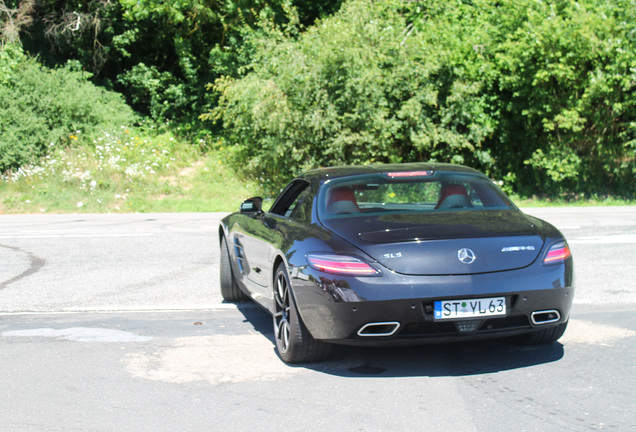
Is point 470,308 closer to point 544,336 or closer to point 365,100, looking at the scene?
point 544,336

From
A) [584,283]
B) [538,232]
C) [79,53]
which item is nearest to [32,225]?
[584,283]

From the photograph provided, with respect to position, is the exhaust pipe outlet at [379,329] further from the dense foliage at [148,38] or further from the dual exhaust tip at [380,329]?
the dense foliage at [148,38]

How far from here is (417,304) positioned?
4.43 metres

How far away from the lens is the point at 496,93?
19938 mm

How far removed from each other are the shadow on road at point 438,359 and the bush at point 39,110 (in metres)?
18.5

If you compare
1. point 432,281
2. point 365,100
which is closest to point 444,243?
point 432,281

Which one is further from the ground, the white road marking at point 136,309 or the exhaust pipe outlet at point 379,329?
the exhaust pipe outlet at point 379,329

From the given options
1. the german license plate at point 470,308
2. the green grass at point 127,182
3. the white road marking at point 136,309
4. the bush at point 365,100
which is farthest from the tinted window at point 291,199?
the bush at point 365,100

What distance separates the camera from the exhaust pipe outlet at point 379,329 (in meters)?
4.48

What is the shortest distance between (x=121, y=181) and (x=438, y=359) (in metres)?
16.4

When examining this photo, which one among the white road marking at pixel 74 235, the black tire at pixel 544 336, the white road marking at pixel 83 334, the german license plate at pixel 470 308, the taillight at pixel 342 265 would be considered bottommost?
the white road marking at pixel 74 235

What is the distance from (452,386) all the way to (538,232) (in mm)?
1192

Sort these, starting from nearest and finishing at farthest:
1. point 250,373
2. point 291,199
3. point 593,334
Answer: point 250,373
point 593,334
point 291,199

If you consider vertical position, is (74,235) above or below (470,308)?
below
